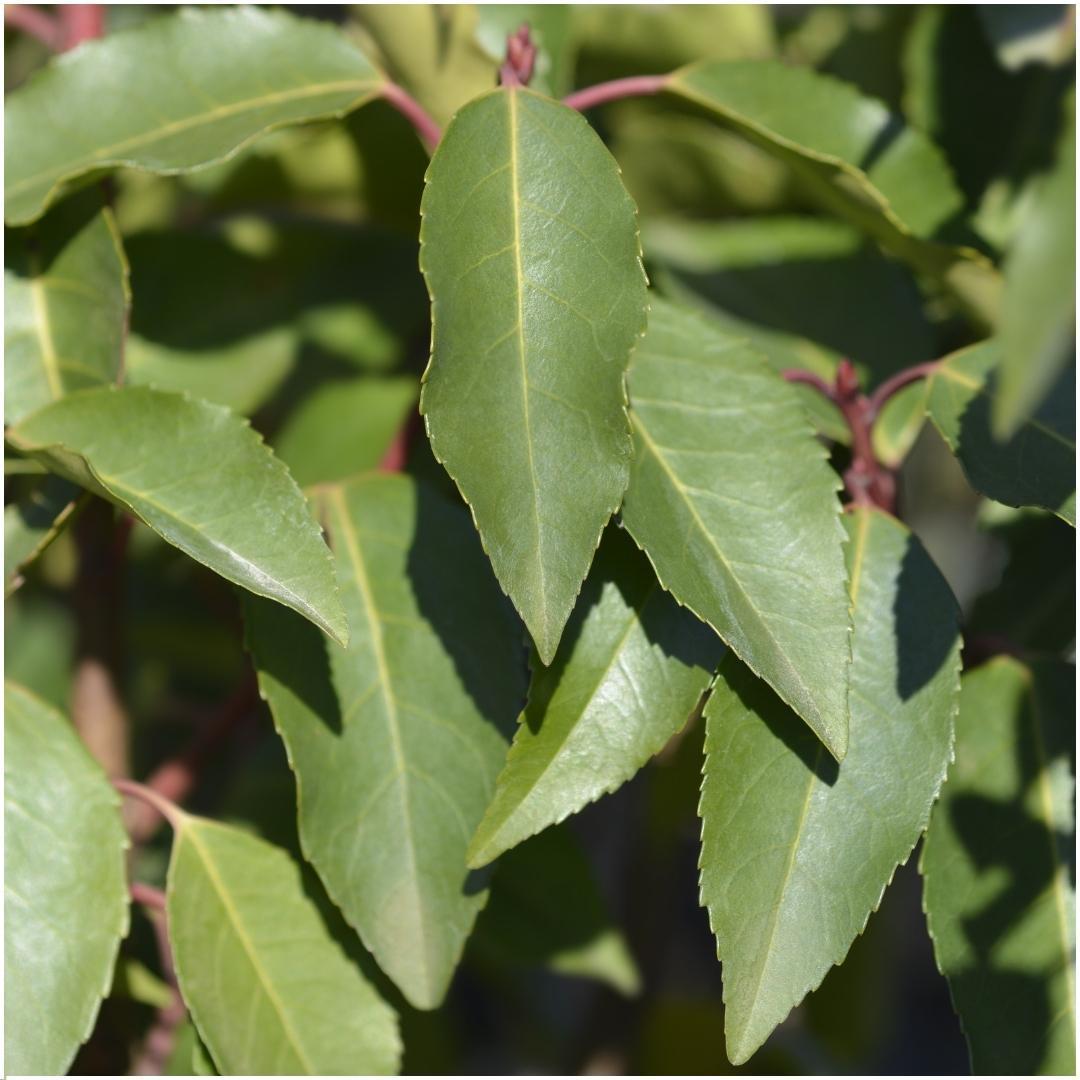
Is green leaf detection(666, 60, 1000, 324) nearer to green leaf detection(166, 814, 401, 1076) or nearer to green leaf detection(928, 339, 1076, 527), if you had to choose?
green leaf detection(928, 339, 1076, 527)

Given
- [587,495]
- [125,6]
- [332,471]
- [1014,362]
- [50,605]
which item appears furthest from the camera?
[50,605]

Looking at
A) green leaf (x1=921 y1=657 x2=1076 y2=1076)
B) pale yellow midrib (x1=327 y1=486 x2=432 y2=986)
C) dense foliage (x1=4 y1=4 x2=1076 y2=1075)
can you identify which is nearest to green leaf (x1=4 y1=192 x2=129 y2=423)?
dense foliage (x1=4 y1=4 x2=1076 y2=1075)

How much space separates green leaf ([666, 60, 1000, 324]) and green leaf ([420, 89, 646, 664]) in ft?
0.65

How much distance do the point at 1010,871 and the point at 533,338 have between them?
1.32 ft

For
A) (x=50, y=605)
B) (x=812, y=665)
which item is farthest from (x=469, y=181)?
(x=50, y=605)

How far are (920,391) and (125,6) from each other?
2.65 feet

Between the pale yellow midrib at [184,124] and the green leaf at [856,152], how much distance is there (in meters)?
0.21

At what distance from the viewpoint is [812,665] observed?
1.97 feet

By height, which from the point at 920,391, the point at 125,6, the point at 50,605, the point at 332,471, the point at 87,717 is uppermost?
the point at 125,6

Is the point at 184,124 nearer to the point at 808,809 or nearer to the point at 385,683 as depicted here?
the point at 385,683

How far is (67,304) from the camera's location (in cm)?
78

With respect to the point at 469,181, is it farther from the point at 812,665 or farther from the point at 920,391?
the point at 920,391

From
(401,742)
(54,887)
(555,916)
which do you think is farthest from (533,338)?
(555,916)

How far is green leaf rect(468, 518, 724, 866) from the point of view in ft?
2.09
